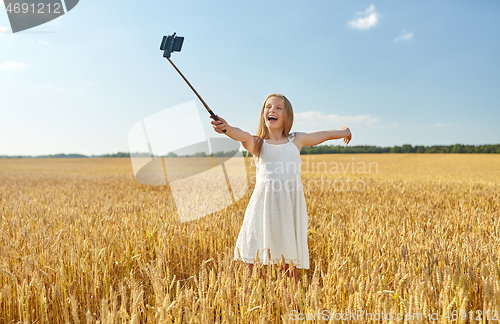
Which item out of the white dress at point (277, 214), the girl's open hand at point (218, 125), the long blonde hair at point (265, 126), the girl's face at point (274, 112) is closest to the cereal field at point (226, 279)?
the white dress at point (277, 214)

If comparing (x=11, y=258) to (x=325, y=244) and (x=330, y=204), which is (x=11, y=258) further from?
(x=330, y=204)

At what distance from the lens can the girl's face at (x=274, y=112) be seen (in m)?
2.79

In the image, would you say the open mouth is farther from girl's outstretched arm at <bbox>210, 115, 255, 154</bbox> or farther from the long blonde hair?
girl's outstretched arm at <bbox>210, 115, 255, 154</bbox>

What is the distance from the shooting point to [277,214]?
2.67 m

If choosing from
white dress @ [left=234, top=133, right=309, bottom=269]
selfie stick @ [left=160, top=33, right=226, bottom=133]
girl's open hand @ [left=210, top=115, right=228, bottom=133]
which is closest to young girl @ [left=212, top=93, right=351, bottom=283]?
white dress @ [left=234, top=133, right=309, bottom=269]

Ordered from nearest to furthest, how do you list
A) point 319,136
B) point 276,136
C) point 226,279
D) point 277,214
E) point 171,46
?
point 226,279 → point 171,46 → point 277,214 → point 276,136 → point 319,136

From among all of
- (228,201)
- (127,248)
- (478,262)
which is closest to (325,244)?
(478,262)

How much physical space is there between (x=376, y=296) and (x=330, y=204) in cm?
437

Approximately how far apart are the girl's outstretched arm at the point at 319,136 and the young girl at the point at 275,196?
6 centimetres

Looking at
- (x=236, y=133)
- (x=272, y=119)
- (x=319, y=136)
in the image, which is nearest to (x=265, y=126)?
(x=272, y=119)

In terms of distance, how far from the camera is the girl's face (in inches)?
110

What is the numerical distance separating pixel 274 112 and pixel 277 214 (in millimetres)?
952

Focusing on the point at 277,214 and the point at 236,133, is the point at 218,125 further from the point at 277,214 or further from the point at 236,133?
the point at 277,214

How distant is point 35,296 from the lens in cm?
203
